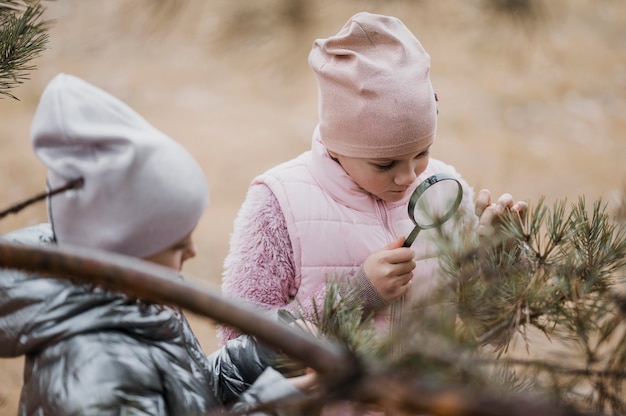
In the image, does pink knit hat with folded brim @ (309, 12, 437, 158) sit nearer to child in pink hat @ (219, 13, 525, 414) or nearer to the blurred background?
child in pink hat @ (219, 13, 525, 414)

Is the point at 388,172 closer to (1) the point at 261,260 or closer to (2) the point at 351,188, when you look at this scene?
(2) the point at 351,188

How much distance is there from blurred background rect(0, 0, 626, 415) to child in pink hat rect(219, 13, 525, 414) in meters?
1.96

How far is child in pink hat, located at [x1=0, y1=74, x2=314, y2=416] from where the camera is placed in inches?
31.1

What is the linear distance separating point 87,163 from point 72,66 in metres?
5.06

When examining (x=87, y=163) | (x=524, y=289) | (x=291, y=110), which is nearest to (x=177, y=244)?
(x=87, y=163)

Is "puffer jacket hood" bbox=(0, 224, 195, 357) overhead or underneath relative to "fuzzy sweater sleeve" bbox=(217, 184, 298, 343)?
overhead

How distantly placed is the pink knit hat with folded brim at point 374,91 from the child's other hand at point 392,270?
0.18 m

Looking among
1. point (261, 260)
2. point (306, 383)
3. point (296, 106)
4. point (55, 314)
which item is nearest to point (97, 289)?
point (55, 314)

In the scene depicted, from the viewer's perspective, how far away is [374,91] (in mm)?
1229

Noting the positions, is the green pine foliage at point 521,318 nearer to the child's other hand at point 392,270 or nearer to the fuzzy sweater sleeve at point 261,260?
the child's other hand at point 392,270

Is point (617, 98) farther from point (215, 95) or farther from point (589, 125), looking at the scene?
point (215, 95)

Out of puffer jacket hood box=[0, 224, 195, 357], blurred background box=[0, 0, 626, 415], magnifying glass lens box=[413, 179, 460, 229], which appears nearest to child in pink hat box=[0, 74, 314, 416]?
puffer jacket hood box=[0, 224, 195, 357]

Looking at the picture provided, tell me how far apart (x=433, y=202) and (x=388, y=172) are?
0.14 meters

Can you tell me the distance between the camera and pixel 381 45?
1.28 m
